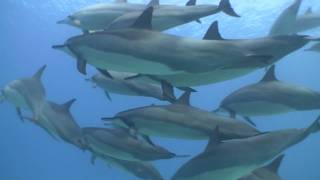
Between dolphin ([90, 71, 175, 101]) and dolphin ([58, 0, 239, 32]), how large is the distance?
33.3 inches

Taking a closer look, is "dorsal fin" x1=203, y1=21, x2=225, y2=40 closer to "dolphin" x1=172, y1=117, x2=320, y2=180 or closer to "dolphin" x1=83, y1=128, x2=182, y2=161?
"dolphin" x1=172, y1=117, x2=320, y2=180

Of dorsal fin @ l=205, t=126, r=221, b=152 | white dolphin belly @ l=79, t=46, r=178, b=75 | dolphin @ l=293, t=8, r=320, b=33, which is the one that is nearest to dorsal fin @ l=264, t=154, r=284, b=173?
dorsal fin @ l=205, t=126, r=221, b=152

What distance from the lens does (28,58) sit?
5428 cm

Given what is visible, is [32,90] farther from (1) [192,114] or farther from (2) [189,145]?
(2) [189,145]

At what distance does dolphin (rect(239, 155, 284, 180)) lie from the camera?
5.93m

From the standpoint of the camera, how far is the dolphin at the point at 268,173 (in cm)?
593

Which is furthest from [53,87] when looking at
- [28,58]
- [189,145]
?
[189,145]

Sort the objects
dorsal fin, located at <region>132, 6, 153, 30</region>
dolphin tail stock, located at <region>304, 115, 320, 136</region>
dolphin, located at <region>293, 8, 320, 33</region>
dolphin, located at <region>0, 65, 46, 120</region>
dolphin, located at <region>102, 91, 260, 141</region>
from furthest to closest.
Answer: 1. dolphin, located at <region>293, 8, 320, 33</region>
2. dolphin, located at <region>0, 65, 46, 120</region>
3. dolphin, located at <region>102, 91, 260, 141</region>
4. dorsal fin, located at <region>132, 6, 153, 30</region>
5. dolphin tail stock, located at <region>304, 115, 320, 136</region>

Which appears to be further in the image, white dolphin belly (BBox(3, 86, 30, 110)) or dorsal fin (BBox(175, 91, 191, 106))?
white dolphin belly (BBox(3, 86, 30, 110))

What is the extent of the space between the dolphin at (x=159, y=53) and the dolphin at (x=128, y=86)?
1769 millimetres

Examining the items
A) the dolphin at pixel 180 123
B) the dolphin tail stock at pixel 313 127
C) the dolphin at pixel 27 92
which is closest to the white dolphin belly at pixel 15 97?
the dolphin at pixel 27 92

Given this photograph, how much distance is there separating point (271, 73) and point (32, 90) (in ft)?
12.6

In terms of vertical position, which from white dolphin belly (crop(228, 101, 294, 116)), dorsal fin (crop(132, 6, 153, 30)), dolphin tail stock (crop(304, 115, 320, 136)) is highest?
dorsal fin (crop(132, 6, 153, 30))

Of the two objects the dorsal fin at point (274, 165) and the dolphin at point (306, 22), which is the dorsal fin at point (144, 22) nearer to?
the dorsal fin at point (274, 165)
